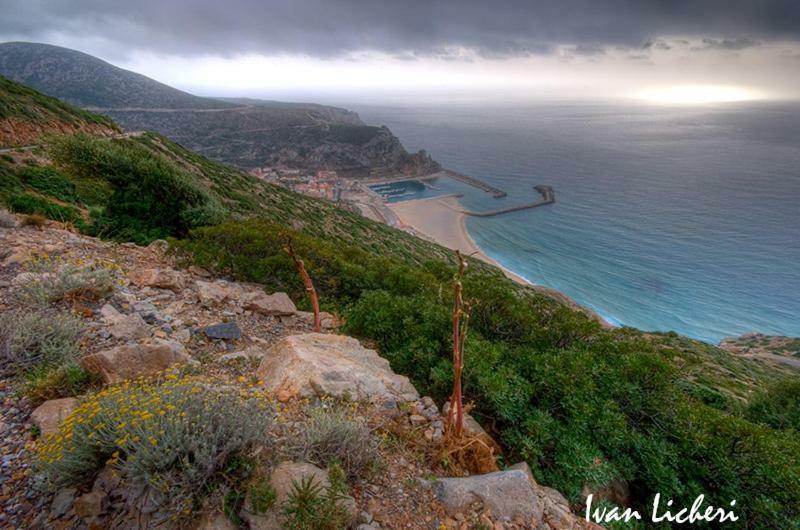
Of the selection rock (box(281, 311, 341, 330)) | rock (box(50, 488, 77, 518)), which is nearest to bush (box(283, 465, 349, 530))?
rock (box(50, 488, 77, 518))

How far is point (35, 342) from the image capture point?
465 cm

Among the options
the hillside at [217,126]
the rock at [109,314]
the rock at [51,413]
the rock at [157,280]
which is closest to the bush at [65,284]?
the rock at [109,314]

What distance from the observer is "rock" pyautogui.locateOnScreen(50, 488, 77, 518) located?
2906 mm

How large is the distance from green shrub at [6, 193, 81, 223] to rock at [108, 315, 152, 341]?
367 inches

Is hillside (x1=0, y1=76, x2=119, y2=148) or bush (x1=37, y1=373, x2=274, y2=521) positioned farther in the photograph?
hillside (x1=0, y1=76, x2=119, y2=148)

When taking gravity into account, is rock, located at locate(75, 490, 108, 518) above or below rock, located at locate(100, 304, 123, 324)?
below

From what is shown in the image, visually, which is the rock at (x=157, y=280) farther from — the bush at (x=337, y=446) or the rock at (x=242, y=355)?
the bush at (x=337, y=446)

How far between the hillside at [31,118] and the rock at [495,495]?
2948cm

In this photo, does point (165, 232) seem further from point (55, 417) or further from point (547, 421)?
point (547, 421)

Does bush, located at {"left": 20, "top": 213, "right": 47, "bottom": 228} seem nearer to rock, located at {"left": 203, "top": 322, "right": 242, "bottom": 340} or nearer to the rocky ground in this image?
the rocky ground

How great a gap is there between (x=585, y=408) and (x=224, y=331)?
6.29 m

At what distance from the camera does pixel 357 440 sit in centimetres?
378

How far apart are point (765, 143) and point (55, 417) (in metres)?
207

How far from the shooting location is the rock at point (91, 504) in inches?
113
